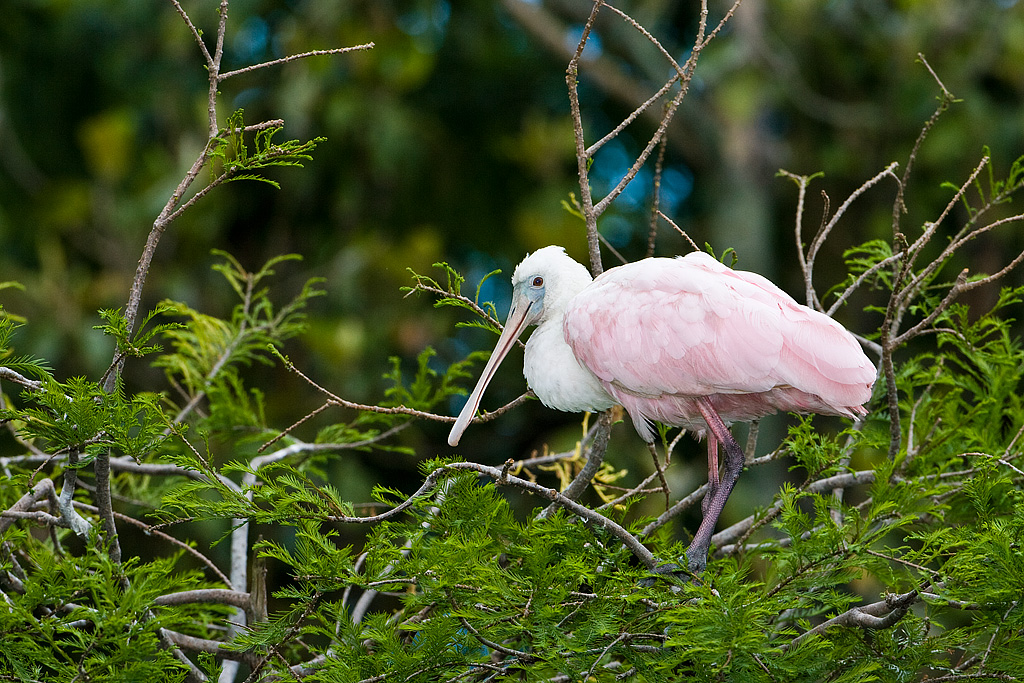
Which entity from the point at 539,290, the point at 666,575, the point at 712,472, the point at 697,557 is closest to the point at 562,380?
the point at 539,290

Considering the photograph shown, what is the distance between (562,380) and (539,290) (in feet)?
1.32

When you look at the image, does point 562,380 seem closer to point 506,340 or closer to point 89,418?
point 506,340

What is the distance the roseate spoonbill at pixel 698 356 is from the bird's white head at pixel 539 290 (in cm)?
8

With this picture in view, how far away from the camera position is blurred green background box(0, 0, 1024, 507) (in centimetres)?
737

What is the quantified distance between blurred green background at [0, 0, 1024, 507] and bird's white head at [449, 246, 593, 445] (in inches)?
120

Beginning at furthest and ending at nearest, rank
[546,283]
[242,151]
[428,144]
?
[428,144] < [546,283] < [242,151]

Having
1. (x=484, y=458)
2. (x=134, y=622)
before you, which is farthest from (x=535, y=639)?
(x=484, y=458)

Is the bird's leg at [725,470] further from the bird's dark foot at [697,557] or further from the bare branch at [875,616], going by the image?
the bare branch at [875,616]

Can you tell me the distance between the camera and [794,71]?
8477mm

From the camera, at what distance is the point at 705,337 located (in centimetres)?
318

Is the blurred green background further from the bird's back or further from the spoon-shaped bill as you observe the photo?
the bird's back

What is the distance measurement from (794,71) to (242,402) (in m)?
5.85

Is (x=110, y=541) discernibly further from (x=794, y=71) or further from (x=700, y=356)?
(x=794, y=71)

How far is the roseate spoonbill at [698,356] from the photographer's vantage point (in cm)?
309
